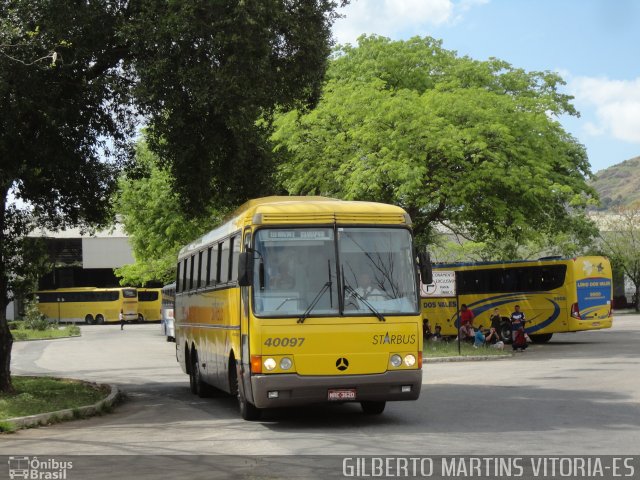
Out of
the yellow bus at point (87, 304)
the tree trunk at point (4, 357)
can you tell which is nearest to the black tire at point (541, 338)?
the tree trunk at point (4, 357)

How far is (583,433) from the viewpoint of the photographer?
40.1 ft

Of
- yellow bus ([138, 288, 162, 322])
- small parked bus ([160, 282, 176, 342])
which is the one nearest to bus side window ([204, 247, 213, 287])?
small parked bus ([160, 282, 176, 342])

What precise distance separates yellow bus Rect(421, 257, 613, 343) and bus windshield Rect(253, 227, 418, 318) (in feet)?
75.5

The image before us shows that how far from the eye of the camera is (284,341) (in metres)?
13.5

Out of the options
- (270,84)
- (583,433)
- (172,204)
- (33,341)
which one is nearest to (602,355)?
(270,84)

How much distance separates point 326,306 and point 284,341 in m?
0.76

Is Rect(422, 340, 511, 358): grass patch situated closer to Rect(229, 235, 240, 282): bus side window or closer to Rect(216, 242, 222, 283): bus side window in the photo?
Rect(216, 242, 222, 283): bus side window

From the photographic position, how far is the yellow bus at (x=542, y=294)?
3819 cm

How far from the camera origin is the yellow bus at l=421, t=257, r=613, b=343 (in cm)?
3819

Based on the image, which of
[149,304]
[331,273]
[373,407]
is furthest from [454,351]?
[149,304]

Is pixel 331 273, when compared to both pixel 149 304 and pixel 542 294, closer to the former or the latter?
pixel 542 294

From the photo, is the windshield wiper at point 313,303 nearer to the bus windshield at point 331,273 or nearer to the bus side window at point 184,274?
the bus windshield at point 331,273

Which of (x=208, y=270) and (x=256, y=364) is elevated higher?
(x=208, y=270)

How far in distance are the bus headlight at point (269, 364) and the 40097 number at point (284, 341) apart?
20cm
